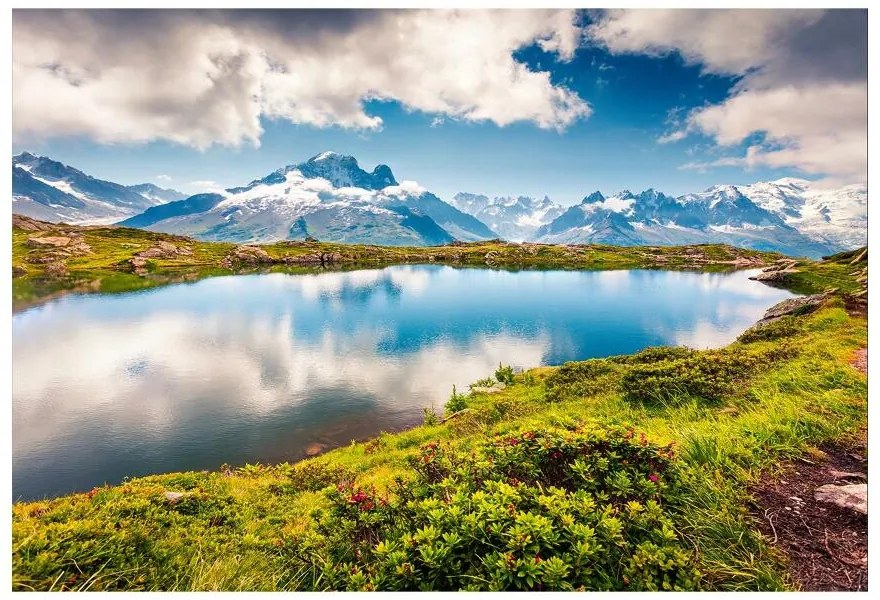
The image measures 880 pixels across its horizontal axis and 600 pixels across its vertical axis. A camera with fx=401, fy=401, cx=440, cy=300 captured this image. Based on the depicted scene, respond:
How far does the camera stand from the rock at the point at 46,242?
138 meters

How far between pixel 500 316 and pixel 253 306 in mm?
42061

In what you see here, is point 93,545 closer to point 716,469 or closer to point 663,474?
point 663,474

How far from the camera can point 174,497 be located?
32.0 feet

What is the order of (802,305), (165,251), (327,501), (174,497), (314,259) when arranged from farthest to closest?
1. (314,259)
2. (165,251)
3. (802,305)
4. (327,501)
5. (174,497)

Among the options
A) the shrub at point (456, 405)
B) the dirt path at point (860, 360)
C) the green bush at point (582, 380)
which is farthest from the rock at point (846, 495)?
the shrub at point (456, 405)

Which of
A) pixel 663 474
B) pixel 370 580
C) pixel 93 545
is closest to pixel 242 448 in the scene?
pixel 93 545

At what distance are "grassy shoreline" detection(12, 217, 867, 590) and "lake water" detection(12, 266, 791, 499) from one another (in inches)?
433

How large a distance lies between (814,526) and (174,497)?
1260cm

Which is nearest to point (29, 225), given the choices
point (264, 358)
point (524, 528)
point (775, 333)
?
point (264, 358)

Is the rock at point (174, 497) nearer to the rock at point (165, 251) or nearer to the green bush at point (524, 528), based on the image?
the green bush at point (524, 528)

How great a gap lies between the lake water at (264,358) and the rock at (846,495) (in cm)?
1939

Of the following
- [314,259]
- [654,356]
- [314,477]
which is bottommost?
[314,477]

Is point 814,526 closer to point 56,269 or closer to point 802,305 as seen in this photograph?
point 802,305

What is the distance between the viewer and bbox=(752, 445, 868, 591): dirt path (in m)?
5.03
